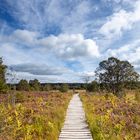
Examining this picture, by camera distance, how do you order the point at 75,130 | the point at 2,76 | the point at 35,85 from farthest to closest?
1. the point at 35,85
2. the point at 2,76
3. the point at 75,130

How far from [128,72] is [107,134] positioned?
38.0 metres

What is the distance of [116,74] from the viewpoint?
2025 inches

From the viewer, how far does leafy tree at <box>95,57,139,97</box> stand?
51156mm

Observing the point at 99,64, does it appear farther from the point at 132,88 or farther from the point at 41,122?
the point at 41,122

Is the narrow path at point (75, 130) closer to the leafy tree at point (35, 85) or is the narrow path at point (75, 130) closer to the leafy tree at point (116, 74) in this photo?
the leafy tree at point (116, 74)

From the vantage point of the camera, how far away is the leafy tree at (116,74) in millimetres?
51156

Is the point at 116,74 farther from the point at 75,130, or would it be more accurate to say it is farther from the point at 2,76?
the point at 75,130

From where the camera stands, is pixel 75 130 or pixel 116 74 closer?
pixel 75 130

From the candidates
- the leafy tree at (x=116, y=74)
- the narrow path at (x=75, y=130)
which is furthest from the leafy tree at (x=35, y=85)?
the narrow path at (x=75, y=130)

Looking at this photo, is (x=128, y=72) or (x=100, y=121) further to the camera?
(x=128, y=72)

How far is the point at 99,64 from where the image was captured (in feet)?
176

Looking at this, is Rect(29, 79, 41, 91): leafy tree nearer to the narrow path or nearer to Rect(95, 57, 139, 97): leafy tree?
Rect(95, 57, 139, 97): leafy tree

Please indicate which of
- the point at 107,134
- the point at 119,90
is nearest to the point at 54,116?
the point at 107,134

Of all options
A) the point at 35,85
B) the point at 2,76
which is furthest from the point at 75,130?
the point at 35,85
